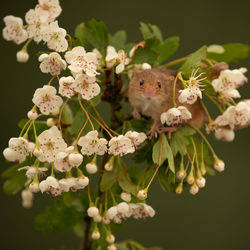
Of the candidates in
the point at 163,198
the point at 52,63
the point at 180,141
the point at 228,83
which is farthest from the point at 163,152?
the point at 163,198

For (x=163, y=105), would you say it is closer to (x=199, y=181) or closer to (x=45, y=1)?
(x=199, y=181)

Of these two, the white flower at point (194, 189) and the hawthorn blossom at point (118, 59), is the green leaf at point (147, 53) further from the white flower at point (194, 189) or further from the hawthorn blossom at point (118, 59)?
the white flower at point (194, 189)

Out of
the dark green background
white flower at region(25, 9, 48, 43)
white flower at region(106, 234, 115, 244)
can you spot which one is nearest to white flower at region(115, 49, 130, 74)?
white flower at region(25, 9, 48, 43)

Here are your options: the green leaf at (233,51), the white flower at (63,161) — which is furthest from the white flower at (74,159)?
the green leaf at (233,51)

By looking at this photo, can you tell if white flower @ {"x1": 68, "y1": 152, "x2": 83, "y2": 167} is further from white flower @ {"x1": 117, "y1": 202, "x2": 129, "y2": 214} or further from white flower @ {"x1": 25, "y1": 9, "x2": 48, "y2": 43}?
white flower @ {"x1": 25, "y1": 9, "x2": 48, "y2": 43}

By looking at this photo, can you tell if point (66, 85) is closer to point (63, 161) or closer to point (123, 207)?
point (63, 161)
